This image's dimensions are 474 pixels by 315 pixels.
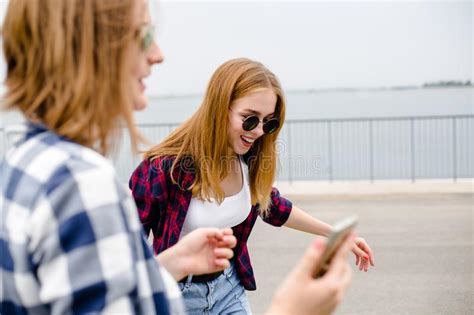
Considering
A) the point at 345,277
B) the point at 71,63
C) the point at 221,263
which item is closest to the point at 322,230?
the point at 221,263

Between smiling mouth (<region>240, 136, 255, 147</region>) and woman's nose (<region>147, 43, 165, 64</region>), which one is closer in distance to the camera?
woman's nose (<region>147, 43, 165, 64</region>)

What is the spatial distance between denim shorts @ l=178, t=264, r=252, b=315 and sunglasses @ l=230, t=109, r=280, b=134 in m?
0.66

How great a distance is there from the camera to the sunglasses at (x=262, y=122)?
2930mm

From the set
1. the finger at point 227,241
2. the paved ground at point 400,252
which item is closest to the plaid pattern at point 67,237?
the finger at point 227,241

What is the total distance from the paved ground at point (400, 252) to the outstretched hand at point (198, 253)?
3.58 meters

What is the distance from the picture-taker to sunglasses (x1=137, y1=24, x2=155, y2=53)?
3.58ft

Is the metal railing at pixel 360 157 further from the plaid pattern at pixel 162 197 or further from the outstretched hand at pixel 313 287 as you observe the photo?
the outstretched hand at pixel 313 287

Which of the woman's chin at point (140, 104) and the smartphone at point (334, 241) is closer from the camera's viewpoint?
the smartphone at point (334, 241)

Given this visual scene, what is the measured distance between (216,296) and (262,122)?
86 centimetres

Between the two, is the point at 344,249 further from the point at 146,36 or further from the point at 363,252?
the point at 363,252

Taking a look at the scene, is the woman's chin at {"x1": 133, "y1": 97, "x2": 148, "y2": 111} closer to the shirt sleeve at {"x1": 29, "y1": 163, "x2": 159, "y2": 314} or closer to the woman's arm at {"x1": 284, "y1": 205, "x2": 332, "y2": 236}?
the shirt sleeve at {"x1": 29, "y1": 163, "x2": 159, "y2": 314}

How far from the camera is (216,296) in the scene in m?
2.61

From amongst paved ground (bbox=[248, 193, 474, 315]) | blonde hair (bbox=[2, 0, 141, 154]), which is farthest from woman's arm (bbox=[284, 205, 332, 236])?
paved ground (bbox=[248, 193, 474, 315])

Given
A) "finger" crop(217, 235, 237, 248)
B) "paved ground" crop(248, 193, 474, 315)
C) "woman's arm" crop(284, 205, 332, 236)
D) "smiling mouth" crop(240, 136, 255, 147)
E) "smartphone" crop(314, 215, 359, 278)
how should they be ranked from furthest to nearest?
"paved ground" crop(248, 193, 474, 315)
"smiling mouth" crop(240, 136, 255, 147)
"woman's arm" crop(284, 205, 332, 236)
"finger" crop(217, 235, 237, 248)
"smartphone" crop(314, 215, 359, 278)
